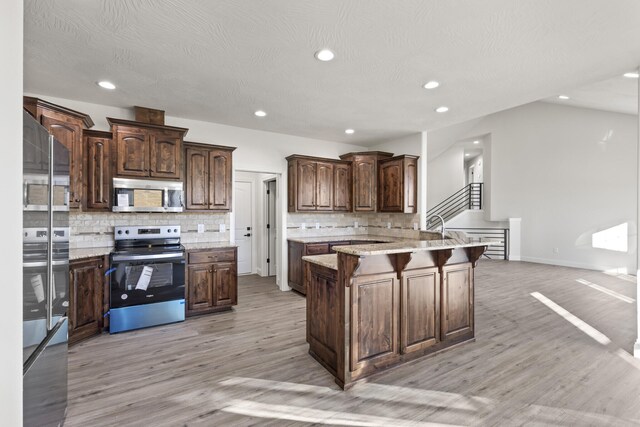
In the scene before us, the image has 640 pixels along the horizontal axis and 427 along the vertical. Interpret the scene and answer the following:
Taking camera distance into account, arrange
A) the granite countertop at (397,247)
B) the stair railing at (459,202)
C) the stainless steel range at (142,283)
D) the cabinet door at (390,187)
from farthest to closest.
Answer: the stair railing at (459,202) < the cabinet door at (390,187) < the stainless steel range at (142,283) < the granite countertop at (397,247)

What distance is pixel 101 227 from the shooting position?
3.90 meters

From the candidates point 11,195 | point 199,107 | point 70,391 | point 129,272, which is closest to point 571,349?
point 11,195

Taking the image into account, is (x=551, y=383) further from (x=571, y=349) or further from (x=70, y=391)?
(x=70, y=391)

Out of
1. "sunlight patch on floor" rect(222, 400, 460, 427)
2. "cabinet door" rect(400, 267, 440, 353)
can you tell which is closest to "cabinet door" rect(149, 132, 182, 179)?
"sunlight patch on floor" rect(222, 400, 460, 427)

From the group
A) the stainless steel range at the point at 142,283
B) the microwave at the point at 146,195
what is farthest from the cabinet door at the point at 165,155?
the stainless steel range at the point at 142,283

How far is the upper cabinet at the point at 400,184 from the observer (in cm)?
536

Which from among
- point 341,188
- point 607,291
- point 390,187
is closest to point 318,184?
point 341,188

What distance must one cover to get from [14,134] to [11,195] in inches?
8.1

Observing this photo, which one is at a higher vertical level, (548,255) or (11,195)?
(11,195)

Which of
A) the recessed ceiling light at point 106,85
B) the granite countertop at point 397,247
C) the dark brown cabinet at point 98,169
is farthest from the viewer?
the dark brown cabinet at point 98,169

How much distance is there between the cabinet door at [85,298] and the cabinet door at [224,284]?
128 centimetres

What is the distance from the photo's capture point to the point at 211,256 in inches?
158

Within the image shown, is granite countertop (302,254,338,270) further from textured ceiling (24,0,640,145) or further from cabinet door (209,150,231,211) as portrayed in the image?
cabinet door (209,150,231,211)

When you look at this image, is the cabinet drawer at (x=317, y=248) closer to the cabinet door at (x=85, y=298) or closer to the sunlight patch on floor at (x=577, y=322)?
the cabinet door at (x=85, y=298)
